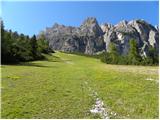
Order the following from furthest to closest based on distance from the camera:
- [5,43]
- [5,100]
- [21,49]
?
1. [21,49]
2. [5,43]
3. [5,100]

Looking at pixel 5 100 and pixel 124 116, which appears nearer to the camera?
pixel 124 116

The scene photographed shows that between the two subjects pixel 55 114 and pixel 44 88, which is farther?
pixel 44 88

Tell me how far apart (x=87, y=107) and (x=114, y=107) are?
184cm

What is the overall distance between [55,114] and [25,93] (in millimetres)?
7966

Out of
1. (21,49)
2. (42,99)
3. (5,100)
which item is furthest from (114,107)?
(21,49)

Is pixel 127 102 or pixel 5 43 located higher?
pixel 5 43

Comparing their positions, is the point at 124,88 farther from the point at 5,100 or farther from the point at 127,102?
the point at 5,100

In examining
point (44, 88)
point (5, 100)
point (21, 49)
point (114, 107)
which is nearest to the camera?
point (114, 107)

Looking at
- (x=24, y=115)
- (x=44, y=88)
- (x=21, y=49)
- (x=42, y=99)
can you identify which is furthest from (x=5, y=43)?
(x=24, y=115)

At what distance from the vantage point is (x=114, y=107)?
21500mm

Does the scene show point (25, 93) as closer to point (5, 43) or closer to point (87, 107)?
point (87, 107)

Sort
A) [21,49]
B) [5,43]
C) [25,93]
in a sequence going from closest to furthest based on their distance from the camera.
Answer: [25,93] → [5,43] → [21,49]

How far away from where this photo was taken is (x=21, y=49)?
3607 inches

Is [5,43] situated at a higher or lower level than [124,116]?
higher
